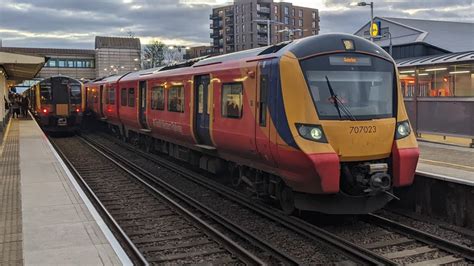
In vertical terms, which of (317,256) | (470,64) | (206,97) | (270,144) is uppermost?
(470,64)

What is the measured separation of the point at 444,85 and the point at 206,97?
7744mm

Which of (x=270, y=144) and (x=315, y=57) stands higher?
(x=315, y=57)

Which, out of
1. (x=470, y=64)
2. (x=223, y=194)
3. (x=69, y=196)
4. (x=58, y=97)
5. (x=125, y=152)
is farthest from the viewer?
(x=58, y=97)

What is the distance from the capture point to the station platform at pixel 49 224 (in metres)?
5.80

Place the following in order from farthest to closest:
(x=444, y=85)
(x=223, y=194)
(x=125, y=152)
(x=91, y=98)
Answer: (x=91, y=98) < (x=125, y=152) < (x=444, y=85) < (x=223, y=194)

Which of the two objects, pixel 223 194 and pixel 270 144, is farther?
pixel 223 194

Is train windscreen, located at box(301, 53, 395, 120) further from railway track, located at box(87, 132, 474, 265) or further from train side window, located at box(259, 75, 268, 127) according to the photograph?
railway track, located at box(87, 132, 474, 265)

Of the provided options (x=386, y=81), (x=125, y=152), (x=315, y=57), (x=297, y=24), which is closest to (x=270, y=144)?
(x=315, y=57)

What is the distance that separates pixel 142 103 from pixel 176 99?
14.1 feet

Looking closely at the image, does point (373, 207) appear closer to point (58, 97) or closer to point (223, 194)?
point (223, 194)

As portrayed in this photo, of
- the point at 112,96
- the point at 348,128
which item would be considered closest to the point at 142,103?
the point at 112,96

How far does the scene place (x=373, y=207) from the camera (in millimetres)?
7934

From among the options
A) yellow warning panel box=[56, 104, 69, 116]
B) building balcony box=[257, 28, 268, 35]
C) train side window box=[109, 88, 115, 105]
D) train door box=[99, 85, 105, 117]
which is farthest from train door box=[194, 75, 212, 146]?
building balcony box=[257, 28, 268, 35]

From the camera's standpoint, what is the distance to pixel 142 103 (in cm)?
1719
